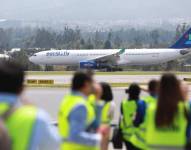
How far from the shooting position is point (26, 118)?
Result: 4.12m

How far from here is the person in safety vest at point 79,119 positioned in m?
5.61

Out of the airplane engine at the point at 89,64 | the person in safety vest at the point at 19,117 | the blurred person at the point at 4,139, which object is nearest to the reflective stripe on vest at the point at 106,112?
the person in safety vest at the point at 19,117

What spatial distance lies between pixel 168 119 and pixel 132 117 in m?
2.68

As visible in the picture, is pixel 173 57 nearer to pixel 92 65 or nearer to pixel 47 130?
pixel 92 65

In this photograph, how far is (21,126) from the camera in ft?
13.6

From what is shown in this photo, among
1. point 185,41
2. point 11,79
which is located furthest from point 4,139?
point 185,41

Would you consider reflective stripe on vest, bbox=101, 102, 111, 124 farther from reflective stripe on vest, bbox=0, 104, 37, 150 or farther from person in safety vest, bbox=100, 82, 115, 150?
reflective stripe on vest, bbox=0, 104, 37, 150

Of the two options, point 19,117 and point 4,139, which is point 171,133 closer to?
point 19,117

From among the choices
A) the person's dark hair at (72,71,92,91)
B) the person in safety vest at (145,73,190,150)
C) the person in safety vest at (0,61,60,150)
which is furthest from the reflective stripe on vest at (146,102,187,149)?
the person in safety vest at (0,61,60,150)

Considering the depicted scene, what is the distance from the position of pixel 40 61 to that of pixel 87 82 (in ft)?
230

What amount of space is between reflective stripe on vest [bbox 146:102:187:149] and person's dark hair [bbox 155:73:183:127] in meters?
0.09

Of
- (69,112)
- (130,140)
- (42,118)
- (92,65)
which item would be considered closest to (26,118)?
(42,118)

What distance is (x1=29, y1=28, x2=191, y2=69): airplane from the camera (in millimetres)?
73125

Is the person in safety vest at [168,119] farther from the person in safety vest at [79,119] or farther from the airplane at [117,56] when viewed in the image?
the airplane at [117,56]
